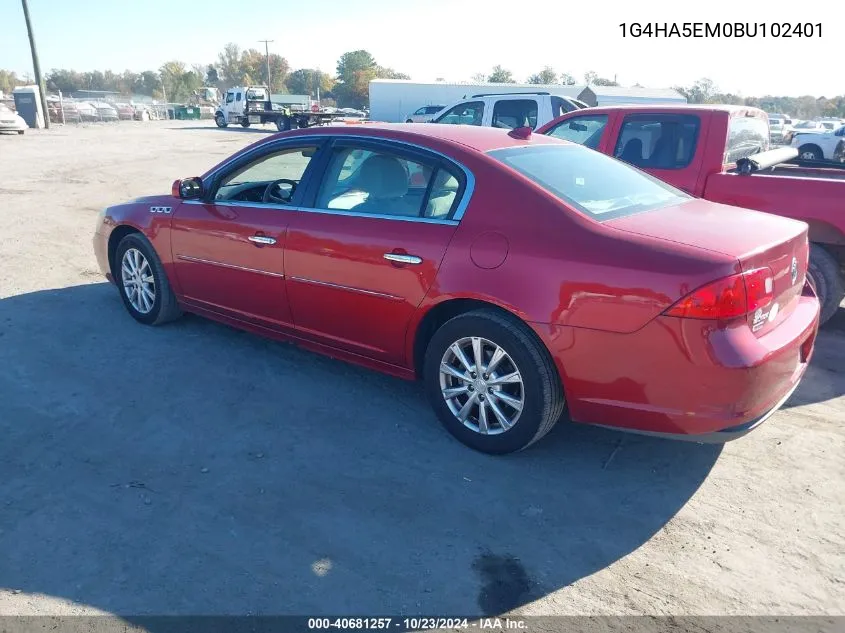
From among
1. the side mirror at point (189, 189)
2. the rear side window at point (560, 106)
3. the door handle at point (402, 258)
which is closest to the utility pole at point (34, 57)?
the rear side window at point (560, 106)

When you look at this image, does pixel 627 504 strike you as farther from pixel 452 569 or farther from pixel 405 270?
pixel 405 270

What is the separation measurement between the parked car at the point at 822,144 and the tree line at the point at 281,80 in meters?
66.5

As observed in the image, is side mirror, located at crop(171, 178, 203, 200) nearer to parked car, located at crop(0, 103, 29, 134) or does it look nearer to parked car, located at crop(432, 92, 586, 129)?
parked car, located at crop(432, 92, 586, 129)

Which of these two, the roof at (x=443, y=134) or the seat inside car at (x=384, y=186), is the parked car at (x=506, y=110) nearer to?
the roof at (x=443, y=134)

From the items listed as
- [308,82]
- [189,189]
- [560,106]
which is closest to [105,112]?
[560,106]

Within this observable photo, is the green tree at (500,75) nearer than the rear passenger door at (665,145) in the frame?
No

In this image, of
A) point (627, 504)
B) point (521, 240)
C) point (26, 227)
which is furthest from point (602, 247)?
point (26, 227)

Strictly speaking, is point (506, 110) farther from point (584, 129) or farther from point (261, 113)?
point (261, 113)

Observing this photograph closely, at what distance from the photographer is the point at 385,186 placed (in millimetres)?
3957

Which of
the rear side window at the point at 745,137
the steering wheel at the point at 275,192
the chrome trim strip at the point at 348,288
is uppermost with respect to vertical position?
the rear side window at the point at 745,137

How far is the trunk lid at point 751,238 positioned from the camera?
2.98 metres

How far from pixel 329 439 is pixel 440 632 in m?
1.51

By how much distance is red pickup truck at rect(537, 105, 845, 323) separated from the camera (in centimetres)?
507

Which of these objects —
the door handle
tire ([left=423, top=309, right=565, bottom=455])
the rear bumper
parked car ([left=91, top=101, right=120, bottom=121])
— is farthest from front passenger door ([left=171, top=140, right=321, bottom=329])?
parked car ([left=91, top=101, right=120, bottom=121])
